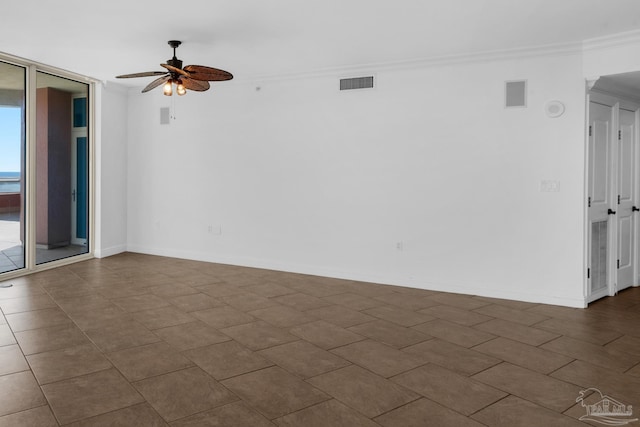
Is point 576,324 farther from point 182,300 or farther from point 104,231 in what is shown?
point 104,231

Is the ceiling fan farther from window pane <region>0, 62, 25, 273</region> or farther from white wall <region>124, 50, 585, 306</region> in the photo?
window pane <region>0, 62, 25, 273</region>

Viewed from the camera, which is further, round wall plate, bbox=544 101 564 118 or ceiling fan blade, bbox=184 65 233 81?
round wall plate, bbox=544 101 564 118

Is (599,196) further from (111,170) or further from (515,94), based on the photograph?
(111,170)

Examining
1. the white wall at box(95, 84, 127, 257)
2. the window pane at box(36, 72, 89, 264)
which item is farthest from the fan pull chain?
the window pane at box(36, 72, 89, 264)

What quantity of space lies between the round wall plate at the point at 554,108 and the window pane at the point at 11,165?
610 cm

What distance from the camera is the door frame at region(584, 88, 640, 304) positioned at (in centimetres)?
465

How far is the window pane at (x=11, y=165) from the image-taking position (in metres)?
5.49

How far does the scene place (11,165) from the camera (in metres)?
5.57

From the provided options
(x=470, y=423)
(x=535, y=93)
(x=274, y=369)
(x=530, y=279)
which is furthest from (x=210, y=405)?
(x=535, y=93)

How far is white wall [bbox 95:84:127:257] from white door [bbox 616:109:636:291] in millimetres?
6970

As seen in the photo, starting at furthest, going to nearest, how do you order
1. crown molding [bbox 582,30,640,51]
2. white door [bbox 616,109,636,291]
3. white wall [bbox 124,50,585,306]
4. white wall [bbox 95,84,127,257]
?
white wall [bbox 95,84,127,257] → white door [bbox 616,109,636,291] → white wall [bbox 124,50,585,306] → crown molding [bbox 582,30,640,51]

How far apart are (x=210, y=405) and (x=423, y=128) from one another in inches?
153

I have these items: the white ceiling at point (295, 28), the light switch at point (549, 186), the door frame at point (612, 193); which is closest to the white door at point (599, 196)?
the door frame at point (612, 193)

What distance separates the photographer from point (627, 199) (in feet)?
18.0
